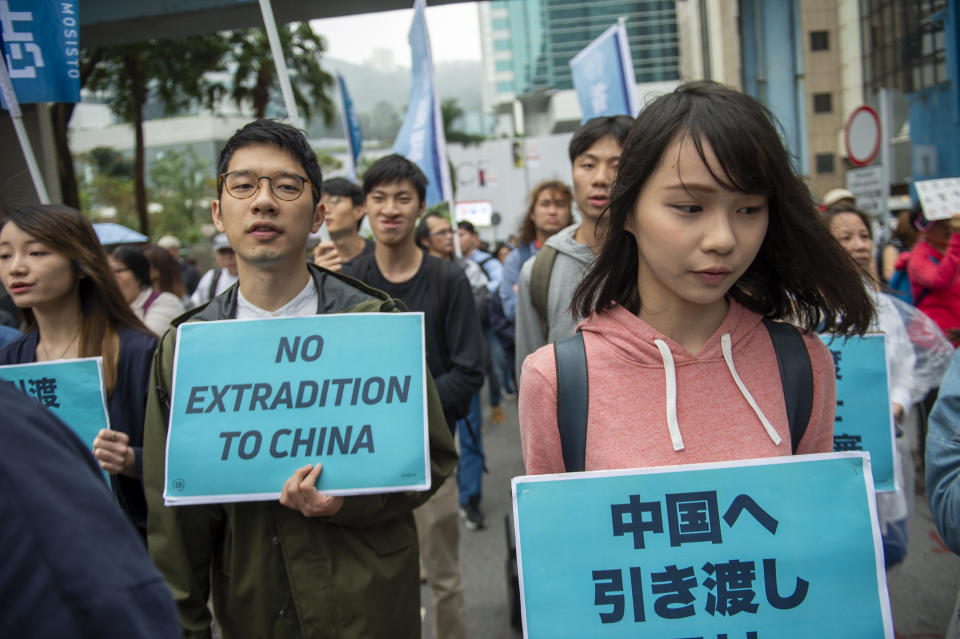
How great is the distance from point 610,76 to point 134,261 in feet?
→ 11.2

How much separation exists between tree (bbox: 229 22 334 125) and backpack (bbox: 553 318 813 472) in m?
20.3

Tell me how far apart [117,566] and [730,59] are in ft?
130

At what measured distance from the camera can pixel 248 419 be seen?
185 centimetres

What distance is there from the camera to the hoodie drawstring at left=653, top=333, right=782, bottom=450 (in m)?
1.43

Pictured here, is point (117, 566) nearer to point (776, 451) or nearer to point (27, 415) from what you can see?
point (27, 415)

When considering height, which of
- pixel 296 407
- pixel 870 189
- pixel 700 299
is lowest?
pixel 296 407

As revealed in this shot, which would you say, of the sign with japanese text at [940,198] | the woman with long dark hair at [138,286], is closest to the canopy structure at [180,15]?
the woman with long dark hair at [138,286]

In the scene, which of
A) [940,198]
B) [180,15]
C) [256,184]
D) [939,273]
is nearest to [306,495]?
[256,184]

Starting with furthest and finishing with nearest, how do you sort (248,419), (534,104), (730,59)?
(534,104) → (730,59) → (248,419)

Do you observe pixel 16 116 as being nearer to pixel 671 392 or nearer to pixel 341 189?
pixel 341 189

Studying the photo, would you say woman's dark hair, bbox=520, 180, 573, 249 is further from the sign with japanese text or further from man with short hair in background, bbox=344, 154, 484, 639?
the sign with japanese text

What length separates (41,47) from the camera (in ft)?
10.1

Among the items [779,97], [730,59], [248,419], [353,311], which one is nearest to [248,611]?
[248,419]

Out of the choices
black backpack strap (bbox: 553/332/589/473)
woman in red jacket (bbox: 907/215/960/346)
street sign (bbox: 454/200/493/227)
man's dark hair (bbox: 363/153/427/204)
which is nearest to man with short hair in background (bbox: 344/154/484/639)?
man's dark hair (bbox: 363/153/427/204)
